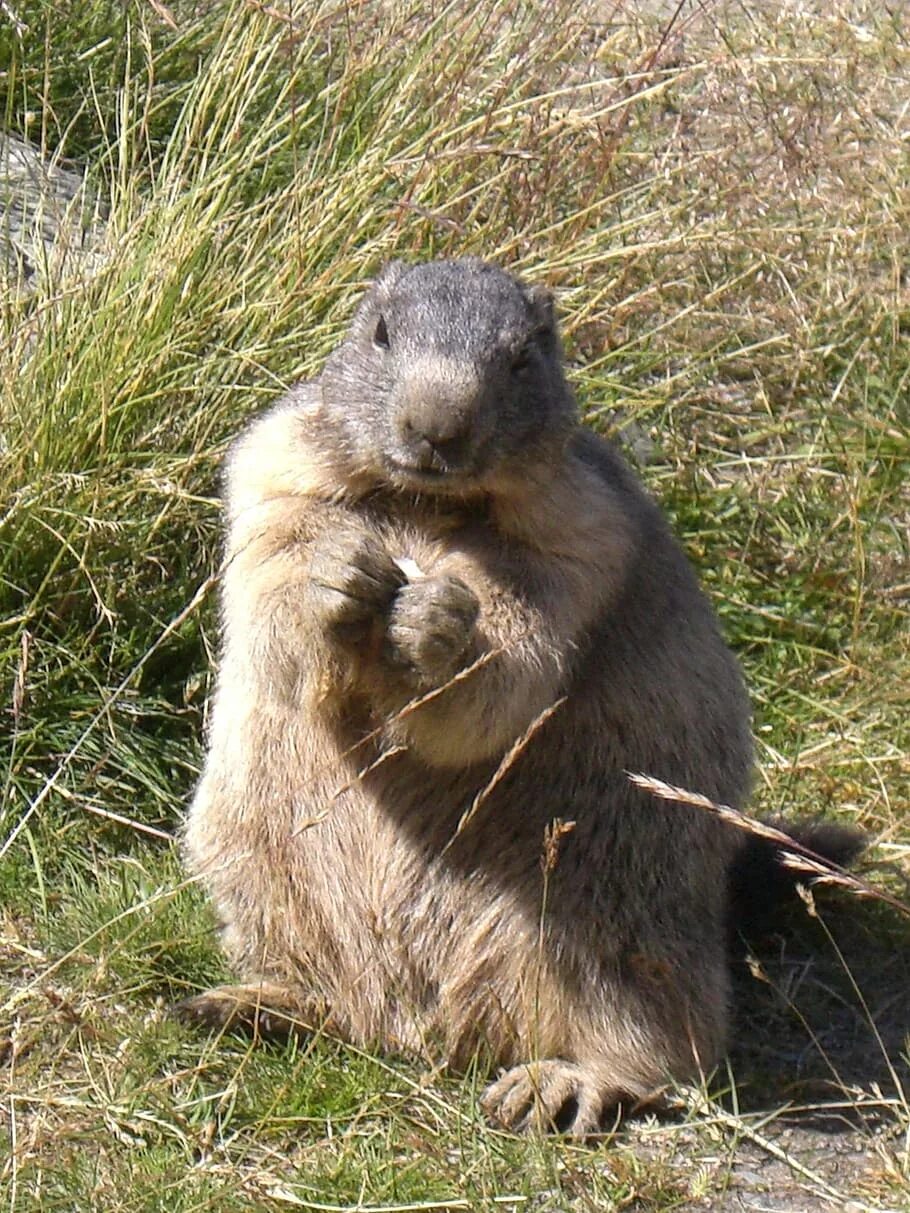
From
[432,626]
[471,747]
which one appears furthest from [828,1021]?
[432,626]

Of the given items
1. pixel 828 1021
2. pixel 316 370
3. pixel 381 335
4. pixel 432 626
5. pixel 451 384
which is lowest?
pixel 828 1021

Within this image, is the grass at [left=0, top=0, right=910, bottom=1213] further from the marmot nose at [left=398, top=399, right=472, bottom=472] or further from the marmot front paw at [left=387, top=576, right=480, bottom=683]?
the marmot nose at [left=398, top=399, right=472, bottom=472]

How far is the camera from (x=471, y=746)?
4.33m

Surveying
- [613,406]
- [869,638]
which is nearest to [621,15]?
[613,406]

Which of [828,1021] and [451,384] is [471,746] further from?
[828,1021]

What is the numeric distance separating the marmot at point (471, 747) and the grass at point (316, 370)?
8.5 inches

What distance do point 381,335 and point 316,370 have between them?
1.56m

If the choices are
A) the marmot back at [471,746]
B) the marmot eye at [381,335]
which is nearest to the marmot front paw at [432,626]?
the marmot back at [471,746]

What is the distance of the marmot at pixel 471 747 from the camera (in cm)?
434

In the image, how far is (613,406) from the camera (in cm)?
664

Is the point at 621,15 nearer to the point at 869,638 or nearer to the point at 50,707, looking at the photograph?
the point at 869,638

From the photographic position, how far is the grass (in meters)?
4.39

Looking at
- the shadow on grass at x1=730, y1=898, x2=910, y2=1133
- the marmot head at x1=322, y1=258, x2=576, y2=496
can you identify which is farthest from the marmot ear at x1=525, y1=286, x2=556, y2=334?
the shadow on grass at x1=730, y1=898, x2=910, y2=1133

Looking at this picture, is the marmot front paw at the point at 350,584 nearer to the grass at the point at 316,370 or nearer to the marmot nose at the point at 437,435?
the marmot nose at the point at 437,435
